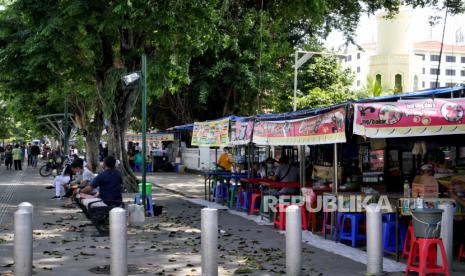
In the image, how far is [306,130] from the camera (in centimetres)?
1097

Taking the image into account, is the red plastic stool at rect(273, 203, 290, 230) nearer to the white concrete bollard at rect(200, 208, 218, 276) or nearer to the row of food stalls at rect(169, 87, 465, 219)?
the row of food stalls at rect(169, 87, 465, 219)

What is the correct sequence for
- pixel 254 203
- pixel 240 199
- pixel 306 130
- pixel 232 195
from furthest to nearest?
pixel 232 195 → pixel 240 199 → pixel 254 203 → pixel 306 130

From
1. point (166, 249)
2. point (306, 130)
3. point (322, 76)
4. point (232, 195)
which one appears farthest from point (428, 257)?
point (322, 76)

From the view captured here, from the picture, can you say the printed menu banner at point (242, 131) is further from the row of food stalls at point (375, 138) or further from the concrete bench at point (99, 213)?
the concrete bench at point (99, 213)

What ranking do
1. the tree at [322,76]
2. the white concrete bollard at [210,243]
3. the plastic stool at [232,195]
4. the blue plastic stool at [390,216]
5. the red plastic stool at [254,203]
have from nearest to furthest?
the white concrete bollard at [210,243]
the blue plastic stool at [390,216]
the red plastic stool at [254,203]
the plastic stool at [232,195]
the tree at [322,76]

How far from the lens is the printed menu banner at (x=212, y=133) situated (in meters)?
16.0

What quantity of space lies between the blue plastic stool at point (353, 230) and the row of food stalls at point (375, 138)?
2.20ft

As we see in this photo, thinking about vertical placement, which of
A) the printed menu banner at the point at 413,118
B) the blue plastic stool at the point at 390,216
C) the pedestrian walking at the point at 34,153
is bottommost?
the blue plastic stool at the point at 390,216

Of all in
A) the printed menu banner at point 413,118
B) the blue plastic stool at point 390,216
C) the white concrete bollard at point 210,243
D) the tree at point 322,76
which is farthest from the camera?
the tree at point 322,76

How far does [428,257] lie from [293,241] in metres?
1.81

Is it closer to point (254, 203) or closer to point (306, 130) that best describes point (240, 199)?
point (254, 203)

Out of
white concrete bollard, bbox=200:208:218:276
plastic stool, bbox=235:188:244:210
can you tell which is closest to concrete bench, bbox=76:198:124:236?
white concrete bollard, bbox=200:208:218:276

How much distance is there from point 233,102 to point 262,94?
6.48ft

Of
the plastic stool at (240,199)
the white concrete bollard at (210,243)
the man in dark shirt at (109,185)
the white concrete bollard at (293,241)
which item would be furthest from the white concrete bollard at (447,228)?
the plastic stool at (240,199)
